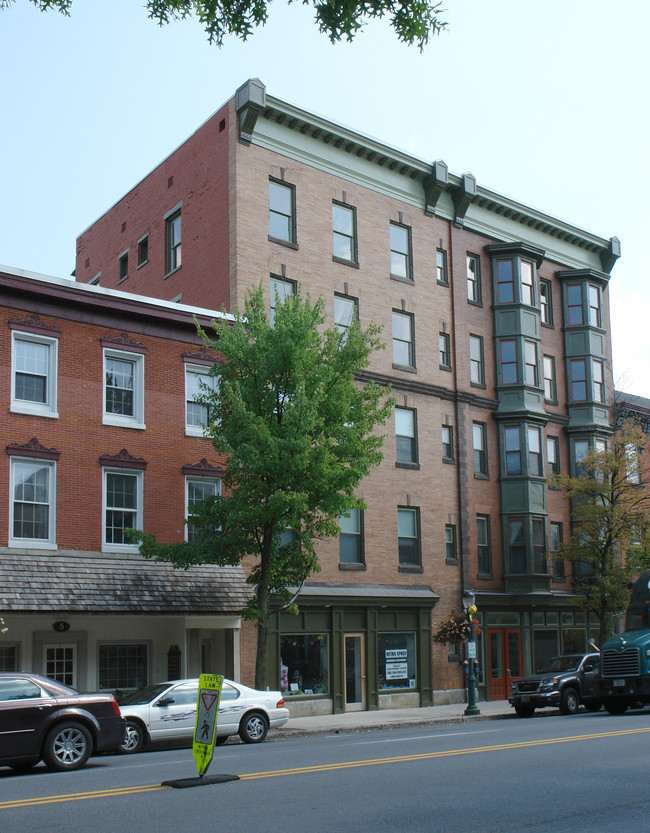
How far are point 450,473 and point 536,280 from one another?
876 centimetres

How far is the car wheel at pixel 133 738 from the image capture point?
18.2 m

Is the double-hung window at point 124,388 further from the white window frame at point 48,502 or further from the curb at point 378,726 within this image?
the curb at point 378,726

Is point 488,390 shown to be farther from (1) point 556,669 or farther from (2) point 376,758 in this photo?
(2) point 376,758

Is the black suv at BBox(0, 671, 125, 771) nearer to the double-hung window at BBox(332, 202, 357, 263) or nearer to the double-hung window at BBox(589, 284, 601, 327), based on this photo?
the double-hung window at BBox(332, 202, 357, 263)

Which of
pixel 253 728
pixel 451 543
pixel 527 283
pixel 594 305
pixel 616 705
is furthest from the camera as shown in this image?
pixel 594 305

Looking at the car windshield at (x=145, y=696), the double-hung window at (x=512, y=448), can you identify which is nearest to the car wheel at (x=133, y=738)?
the car windshield at (x=145, y=696)

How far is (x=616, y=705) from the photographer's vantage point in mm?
23297

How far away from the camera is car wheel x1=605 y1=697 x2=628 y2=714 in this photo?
2317 cm

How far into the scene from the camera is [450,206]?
3516 centimetres

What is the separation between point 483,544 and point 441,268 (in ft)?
31.5

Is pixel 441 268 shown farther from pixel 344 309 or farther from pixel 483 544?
pixel 483 544

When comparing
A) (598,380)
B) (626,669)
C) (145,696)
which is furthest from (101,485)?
(598,380)

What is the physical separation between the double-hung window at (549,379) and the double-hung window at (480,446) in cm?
383

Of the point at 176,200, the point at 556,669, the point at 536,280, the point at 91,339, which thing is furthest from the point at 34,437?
the point at 536,280
